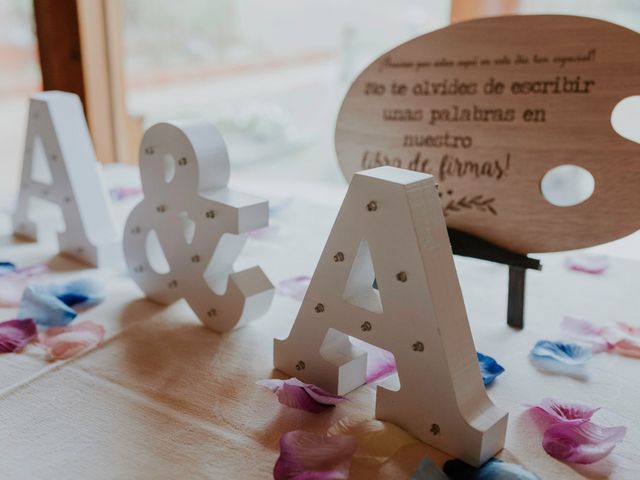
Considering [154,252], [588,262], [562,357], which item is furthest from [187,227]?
[588,262]

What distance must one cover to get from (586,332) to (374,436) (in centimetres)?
39

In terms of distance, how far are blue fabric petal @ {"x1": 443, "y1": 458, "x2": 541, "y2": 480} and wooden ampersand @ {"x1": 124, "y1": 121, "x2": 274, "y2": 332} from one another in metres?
0.35

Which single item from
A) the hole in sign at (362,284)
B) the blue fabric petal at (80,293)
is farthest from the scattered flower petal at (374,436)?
the blue fabric petal at (80,293)

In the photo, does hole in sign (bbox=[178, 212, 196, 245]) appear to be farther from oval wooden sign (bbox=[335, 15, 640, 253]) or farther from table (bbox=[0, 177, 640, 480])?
oval wooden sign (bbox=[335, 15, 640, 253])

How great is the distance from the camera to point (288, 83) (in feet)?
8.16

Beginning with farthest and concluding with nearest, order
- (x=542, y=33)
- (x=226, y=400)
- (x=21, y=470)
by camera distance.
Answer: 1. (x=542, y=33)
2. (x=226, y=400)
3. (x=21, y=470)

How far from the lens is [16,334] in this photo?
2.93 feet

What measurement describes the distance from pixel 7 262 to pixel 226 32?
1.48 metres

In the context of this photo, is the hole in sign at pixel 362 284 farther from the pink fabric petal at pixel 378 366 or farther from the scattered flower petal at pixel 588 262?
the scattered flower petal at pixel 588 262

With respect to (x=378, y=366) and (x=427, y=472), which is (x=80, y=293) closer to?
(x=378, y=366)

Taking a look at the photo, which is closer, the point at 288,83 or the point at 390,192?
the point at 390,192

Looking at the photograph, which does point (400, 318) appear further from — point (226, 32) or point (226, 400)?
point (226, 32)

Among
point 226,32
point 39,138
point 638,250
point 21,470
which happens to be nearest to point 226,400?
point 21,470

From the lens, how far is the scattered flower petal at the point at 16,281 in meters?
1.00
